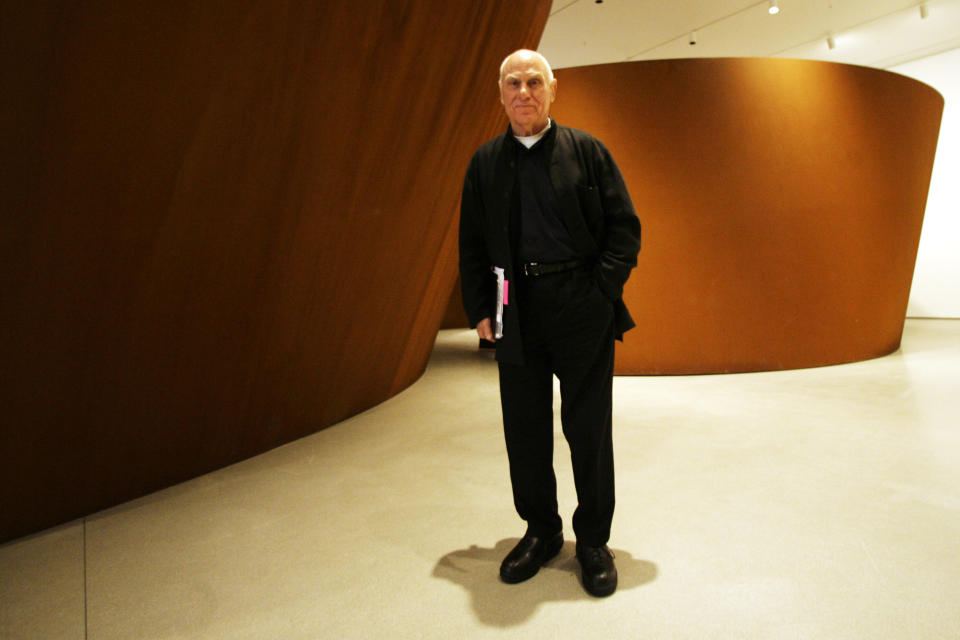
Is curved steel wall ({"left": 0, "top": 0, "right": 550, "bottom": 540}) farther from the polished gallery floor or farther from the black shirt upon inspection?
the black shirt

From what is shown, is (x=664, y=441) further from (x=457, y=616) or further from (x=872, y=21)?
(x=872, y=21)

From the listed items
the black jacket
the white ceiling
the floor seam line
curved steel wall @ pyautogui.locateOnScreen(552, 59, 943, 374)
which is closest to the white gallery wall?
the white ceiling

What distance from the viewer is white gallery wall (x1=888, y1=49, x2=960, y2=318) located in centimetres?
848

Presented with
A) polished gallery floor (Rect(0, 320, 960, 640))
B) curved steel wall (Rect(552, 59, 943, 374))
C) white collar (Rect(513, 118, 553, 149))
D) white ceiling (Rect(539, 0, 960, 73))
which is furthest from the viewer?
white ceiling (Rect(539, 0, 960, 73))

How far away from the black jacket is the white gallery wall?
9187mm

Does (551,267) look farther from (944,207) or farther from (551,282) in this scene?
(944,207)

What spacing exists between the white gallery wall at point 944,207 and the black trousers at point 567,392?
30.3ft

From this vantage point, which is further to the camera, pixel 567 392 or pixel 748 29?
pixel 748 29

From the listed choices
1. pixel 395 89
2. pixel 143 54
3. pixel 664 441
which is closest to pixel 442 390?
pixel 664 441

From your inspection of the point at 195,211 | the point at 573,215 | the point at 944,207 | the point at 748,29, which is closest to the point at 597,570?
the point at 573,215

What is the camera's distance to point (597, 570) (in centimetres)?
159

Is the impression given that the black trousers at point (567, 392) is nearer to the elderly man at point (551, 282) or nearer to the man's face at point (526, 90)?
the elderly man at point (551, 282)

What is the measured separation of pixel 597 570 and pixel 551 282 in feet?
2.52

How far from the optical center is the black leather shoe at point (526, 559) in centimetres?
163
